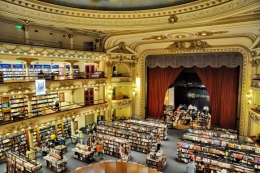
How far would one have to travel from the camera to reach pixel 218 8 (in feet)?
25.1

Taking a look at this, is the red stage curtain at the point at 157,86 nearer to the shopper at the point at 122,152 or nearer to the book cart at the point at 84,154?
the shopper at the point at 122,152

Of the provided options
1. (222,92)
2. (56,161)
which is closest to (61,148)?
(56,161)

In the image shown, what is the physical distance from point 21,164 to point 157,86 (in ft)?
34.4

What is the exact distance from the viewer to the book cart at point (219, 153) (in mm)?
7527

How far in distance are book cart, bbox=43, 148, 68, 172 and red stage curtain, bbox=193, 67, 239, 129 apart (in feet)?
32.7

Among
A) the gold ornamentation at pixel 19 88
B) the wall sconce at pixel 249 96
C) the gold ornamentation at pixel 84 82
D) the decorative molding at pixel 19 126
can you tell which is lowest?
the decorative molding at pixel 19 126

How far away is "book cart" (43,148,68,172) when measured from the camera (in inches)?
329

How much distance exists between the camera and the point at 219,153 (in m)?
8.29

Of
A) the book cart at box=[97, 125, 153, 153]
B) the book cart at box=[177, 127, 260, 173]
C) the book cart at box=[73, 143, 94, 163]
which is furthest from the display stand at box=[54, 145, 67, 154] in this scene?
the book cart at box=[177, 127, 260, 173]

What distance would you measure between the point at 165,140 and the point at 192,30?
261 inches

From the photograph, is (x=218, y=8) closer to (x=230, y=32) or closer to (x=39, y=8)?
(x=230, y=32)

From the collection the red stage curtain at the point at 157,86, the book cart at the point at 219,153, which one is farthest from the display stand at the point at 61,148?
the red stage curtain at the point at 157,86

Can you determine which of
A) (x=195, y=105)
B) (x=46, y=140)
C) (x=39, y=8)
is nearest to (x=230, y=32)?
(x=195, y=105)

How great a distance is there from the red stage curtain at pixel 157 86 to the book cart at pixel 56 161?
860 cm
